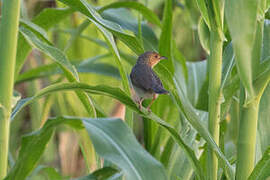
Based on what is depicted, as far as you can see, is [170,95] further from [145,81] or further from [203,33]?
[203,33]

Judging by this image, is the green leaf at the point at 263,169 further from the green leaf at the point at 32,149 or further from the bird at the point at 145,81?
the green leaf at the point at 32,149

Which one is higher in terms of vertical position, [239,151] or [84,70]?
[84,70]

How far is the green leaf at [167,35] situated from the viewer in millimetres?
1418

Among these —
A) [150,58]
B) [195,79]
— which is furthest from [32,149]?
[195,79]

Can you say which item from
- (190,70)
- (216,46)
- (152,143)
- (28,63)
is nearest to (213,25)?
(216,46)

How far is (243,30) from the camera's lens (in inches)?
27.5

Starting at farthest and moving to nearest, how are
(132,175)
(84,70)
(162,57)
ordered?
(84,70) < (162,57) < (132,175)

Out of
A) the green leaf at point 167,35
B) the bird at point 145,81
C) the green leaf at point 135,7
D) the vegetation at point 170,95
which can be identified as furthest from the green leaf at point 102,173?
the green leaf at point 135,7

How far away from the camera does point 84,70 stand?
6.01 ft

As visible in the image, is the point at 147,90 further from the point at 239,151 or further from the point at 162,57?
the point at 239,151

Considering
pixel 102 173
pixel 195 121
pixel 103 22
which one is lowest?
pixel 102 173

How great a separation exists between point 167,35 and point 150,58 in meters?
0.09

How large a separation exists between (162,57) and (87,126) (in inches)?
22.3

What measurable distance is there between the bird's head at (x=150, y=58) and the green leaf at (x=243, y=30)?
1.95 feet
